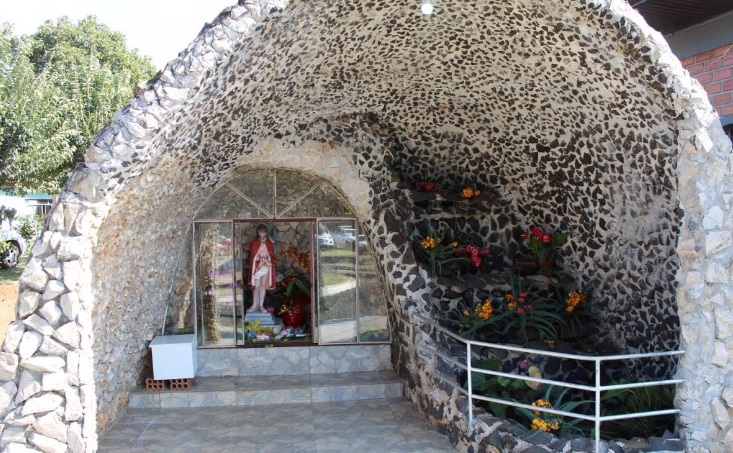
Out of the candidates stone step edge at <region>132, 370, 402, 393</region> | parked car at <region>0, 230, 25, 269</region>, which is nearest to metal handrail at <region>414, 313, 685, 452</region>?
stone step edge at <region>132, 370, 402, 393</region>

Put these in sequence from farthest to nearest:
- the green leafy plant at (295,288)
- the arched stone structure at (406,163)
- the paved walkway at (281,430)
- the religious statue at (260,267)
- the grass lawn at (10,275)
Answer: the grass lawn at (10,275), the green leafy plant at (295,288), the religious statue at (260,267), the paved walkway at (281,430), the arched stone structure at (406,163)

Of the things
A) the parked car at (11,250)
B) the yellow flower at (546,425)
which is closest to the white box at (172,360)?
the yellow flower at (546,425)

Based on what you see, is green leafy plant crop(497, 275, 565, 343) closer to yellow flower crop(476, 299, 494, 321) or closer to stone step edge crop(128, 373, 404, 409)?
yellow flower crop(476, 299, 494, 321)

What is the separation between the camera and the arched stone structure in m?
4.61

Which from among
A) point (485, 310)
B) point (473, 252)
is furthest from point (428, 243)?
point (485, 310)

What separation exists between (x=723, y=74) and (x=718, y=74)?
0.21 ft

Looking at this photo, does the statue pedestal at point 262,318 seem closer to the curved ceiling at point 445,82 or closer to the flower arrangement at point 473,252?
the curved ceiling at point 445,82

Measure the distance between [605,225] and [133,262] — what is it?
4.74 m

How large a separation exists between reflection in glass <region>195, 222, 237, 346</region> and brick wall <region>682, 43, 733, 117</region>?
5.54 metres

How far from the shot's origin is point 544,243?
7.32 meters

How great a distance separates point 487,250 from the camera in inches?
297

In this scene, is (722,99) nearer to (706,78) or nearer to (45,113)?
(706,78)

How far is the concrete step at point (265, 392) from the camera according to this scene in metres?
6.97

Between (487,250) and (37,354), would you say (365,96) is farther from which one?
(37,354)
